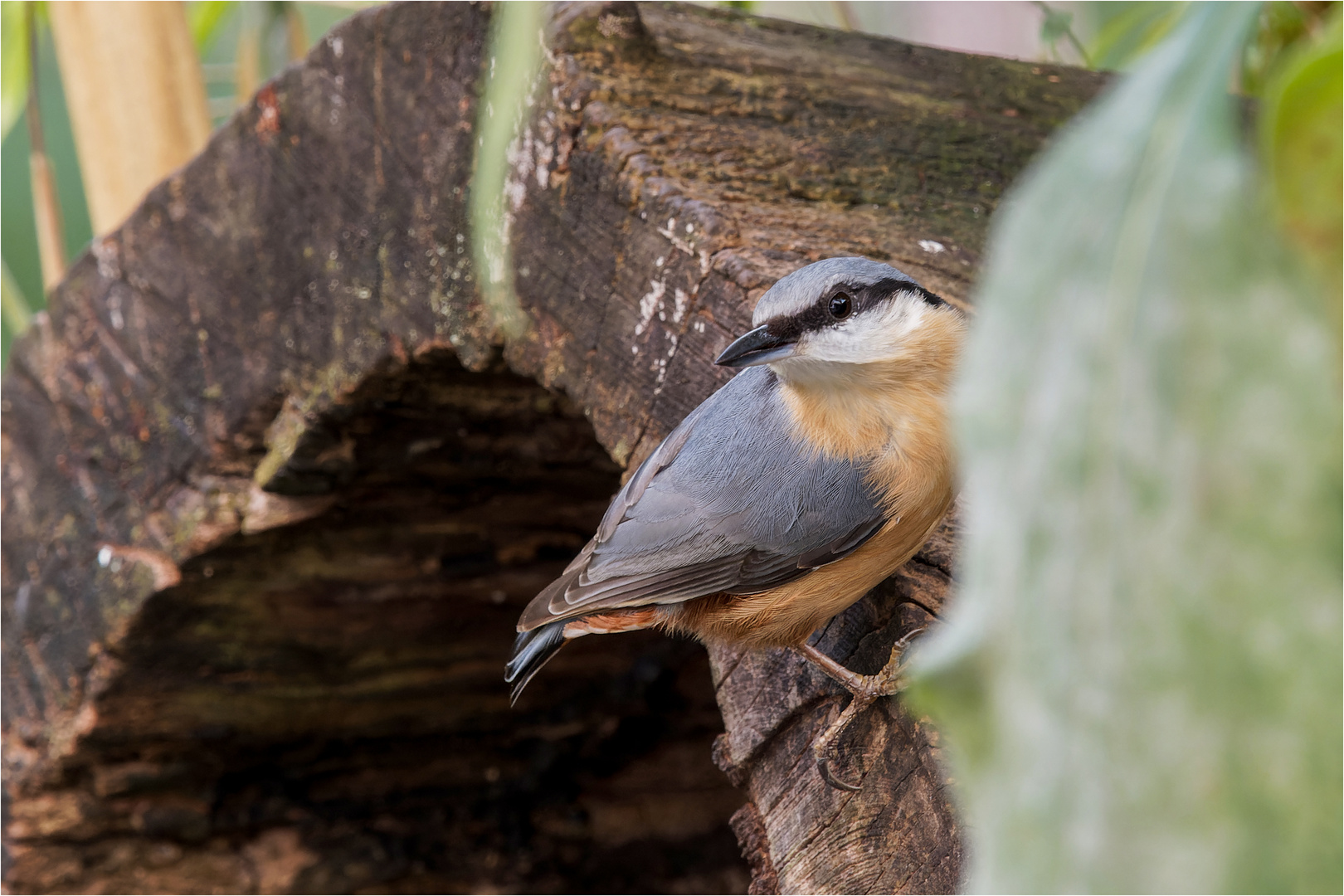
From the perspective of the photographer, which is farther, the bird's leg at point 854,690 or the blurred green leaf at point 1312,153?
the bird's leg at point 854,690

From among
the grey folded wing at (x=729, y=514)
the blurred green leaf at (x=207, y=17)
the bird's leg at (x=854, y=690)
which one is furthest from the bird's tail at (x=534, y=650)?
the blurred green leaf at (x=207, y=17)

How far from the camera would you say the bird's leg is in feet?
2.81

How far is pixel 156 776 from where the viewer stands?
175 cm

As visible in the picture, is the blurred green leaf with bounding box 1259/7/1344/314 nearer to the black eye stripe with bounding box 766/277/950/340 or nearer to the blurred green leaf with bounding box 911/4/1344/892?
the blurred green leaf with bounding box 911/4/1344/892

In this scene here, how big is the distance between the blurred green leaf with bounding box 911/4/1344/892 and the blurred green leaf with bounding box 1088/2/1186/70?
1.59 metres

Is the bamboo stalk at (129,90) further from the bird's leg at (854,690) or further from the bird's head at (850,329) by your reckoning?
the bird's leg at (854,690)

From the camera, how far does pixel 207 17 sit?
222cm

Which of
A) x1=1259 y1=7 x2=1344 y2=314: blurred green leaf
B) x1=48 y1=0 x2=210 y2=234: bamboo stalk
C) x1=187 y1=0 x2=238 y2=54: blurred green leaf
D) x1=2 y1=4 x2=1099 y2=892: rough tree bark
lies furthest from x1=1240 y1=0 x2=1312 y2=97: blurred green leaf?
x1=187 y1=0 x2=238 y2=54: blurred green leaf

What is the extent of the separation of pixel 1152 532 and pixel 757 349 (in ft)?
2.33

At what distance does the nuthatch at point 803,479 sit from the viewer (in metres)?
0.90

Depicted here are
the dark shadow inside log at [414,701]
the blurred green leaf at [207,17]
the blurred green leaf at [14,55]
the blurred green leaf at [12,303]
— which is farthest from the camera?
the blurred green leaf at [207,17]

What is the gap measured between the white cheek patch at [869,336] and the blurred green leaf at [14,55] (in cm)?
157

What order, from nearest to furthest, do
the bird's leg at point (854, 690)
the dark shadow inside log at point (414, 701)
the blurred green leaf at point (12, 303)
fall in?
the bird's leg at point (854, 690)
the dark shadow inside log at point (414, 701)
the blurred green leaf at point (12, 303)

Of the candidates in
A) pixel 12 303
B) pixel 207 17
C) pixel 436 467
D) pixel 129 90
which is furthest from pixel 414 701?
pixel 207 17
